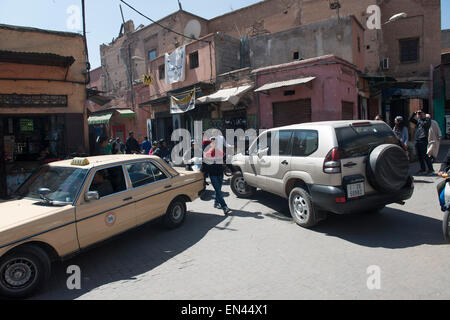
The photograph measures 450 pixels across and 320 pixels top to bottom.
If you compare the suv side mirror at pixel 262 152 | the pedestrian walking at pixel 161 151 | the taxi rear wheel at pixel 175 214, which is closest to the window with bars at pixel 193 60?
the pedestrian walking at pixel 161 151

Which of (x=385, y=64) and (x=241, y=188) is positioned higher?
(x=385, y=64)

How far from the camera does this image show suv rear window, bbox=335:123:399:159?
4535 millimetres

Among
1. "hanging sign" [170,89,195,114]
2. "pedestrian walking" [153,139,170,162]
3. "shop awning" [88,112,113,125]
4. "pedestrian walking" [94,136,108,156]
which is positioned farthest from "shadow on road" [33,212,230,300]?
"shop awning" [88,112,113,125]

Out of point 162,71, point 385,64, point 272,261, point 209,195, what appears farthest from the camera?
point 162,71

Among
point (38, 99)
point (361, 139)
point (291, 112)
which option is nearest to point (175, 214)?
point (361, 139)

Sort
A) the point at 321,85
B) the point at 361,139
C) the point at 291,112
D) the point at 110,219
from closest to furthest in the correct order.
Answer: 1. the point at 110,219
2. the point at 361,139
3. the point at 321,85
4. the point at 291,112

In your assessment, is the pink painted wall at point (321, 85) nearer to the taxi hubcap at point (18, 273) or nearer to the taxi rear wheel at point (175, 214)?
the taxi rear wheel at point (175, 214)

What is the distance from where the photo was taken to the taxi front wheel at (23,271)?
3.18 metres

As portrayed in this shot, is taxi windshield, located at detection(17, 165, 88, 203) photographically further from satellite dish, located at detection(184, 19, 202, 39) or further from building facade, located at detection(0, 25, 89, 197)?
satellite dish, located at detection(184, 19, 202, 39)

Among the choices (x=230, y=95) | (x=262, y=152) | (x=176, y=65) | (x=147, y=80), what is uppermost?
(x=176, y=65)

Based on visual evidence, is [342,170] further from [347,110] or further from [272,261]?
[347,110]

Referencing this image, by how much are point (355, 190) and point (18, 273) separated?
15.0ft

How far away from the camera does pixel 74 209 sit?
12.4 ft

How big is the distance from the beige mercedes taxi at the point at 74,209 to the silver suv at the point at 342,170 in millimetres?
2238
